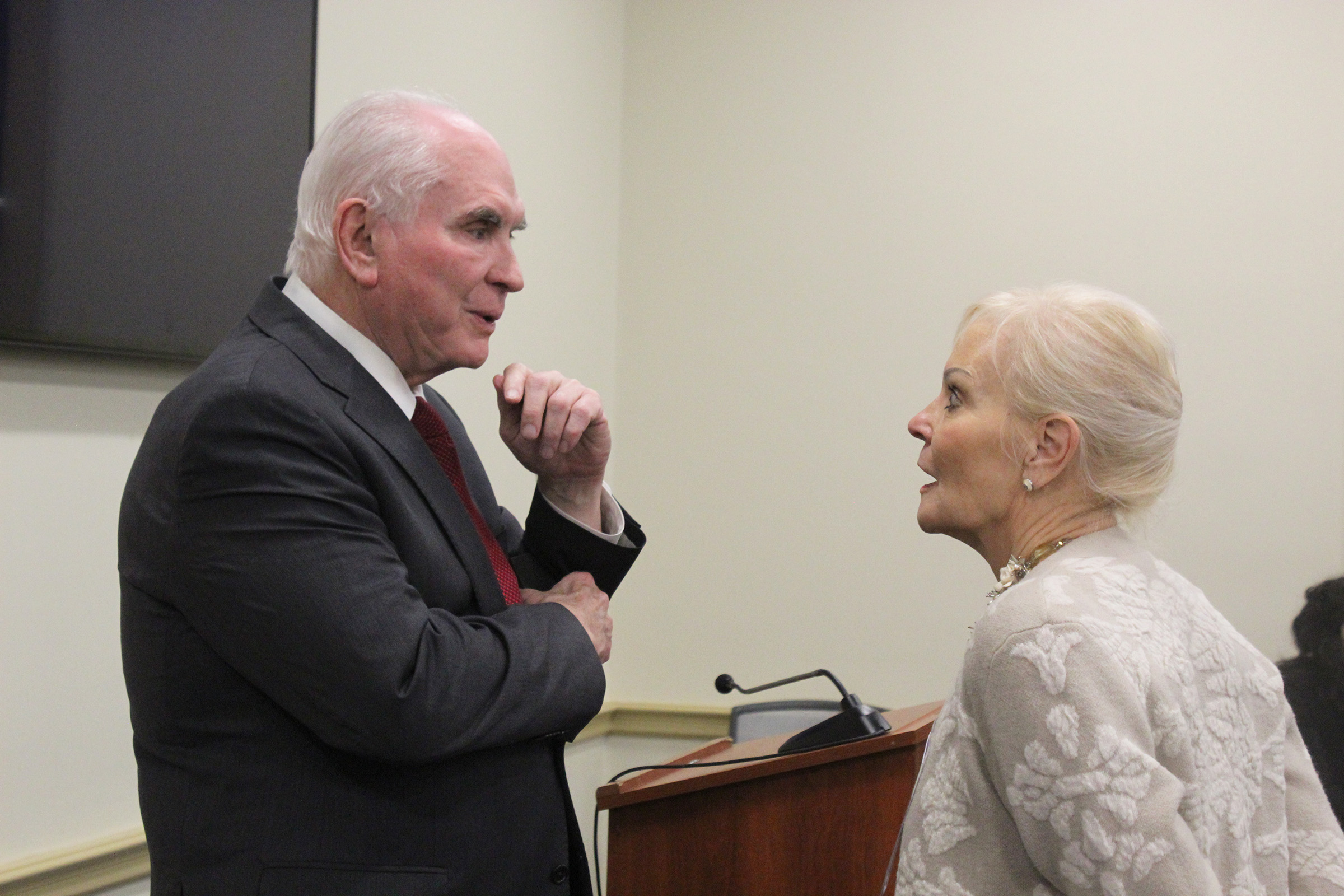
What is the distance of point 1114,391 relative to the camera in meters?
1.41

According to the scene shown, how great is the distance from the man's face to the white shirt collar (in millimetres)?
25

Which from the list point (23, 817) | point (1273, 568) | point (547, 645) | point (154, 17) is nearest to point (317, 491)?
point (547, 645)

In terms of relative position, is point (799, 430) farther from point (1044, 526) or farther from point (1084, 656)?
point (1084, 656)

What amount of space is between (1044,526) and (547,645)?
25.9 inches

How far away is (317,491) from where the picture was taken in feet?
4.03

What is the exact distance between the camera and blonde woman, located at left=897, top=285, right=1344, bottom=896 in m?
1.17

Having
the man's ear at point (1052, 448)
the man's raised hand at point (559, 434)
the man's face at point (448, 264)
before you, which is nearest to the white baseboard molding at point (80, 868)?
the man's raised hand at point (559, 434)

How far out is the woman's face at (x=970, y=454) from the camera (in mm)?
1490

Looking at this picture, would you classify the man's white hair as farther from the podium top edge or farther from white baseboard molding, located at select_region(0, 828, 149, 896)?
white baseboard molding, located at select_region(0, 828, 149, 896)

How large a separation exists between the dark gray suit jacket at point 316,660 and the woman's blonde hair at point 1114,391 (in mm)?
686

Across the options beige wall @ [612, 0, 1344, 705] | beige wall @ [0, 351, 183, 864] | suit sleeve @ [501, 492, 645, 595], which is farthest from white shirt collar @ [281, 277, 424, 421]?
beige wall @ [612, 0, 1344, 705]

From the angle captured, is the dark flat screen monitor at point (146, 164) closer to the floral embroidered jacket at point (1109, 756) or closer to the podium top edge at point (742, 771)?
the podium top edge at point (742, 771)

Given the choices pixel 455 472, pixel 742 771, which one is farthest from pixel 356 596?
pixel 742 771

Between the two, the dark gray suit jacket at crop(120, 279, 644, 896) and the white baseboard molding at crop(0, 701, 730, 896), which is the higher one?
the dark gray suit jacket at crop(120, 279, 644, 896)
